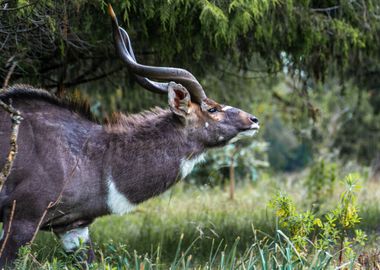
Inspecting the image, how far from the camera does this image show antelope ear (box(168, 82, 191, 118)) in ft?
19.2

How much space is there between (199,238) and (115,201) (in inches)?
58.7

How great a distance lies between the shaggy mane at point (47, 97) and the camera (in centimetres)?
582

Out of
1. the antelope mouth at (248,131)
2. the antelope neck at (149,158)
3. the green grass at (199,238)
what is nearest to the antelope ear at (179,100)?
the antelope neck at (149,158)

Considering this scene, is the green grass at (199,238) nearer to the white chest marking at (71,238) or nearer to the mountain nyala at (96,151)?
the white chest marking at (71,238)

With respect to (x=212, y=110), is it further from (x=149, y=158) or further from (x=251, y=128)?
(x=149, y=158)

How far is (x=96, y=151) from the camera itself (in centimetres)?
585

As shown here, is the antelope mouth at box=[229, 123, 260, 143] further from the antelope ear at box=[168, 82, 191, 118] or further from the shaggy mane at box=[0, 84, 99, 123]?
the shaggy mane at box=[0, 84, 99, 123]

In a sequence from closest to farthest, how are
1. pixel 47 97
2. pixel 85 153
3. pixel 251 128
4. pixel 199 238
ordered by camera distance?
pixel 85 153
pixel 47 97
pixel 251 128
pixel 199 238

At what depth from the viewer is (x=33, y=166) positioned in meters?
5.49

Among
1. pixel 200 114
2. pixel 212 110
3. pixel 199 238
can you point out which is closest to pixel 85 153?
pixel 200 114

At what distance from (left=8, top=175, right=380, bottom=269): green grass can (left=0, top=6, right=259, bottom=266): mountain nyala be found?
0.84ft

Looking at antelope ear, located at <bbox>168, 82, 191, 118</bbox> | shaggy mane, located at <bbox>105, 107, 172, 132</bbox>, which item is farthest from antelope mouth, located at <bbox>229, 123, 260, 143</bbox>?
shaggy mane, located at <bbox>105, 107, 172, 132</bbox>

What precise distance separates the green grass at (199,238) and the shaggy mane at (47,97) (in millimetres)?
1064

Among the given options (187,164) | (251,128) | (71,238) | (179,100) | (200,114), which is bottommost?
(71,238)
